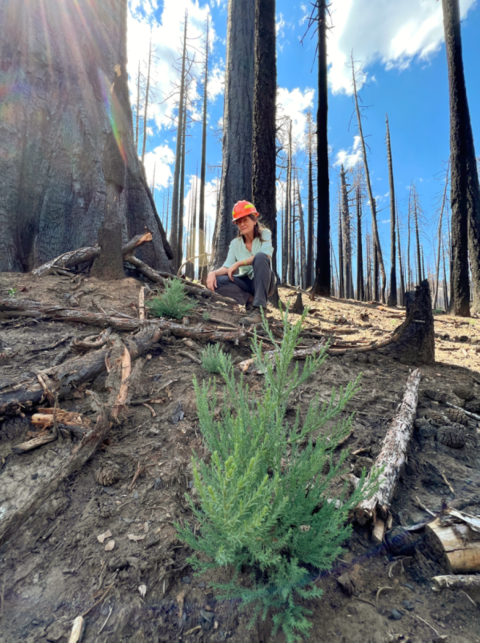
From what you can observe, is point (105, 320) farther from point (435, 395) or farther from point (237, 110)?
point (237, 110)

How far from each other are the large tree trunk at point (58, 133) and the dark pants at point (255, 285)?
2.12m

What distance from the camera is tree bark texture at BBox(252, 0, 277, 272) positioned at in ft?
20.6

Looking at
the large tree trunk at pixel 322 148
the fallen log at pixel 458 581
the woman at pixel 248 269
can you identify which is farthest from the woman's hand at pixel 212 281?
the large tree trunk at pixel 322 148

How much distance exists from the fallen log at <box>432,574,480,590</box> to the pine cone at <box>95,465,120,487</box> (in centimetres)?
156

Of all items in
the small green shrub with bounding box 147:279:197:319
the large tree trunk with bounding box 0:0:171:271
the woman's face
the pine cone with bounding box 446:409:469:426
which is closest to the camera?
the pine cone with bounding box 446:409:469:426

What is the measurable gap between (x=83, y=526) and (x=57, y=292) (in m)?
3.37

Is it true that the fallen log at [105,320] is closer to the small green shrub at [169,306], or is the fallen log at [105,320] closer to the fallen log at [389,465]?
the small green shrub at [169,306]

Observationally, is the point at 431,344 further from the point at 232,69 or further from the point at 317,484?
the point at 232,69

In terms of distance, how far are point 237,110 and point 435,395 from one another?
7.21m

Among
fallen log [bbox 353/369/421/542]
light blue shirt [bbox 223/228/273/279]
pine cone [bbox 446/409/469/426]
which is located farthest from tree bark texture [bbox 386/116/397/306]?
fallen log [bbox 353/369/421/542]

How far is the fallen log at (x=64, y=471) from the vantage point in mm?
1445

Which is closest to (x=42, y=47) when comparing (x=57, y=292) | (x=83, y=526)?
(x=57, y=292)

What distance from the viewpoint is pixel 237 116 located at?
7.19 meters

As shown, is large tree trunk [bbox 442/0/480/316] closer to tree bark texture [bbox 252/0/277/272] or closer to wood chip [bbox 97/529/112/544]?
tree bark texture [bbox 252/0/277/272]
